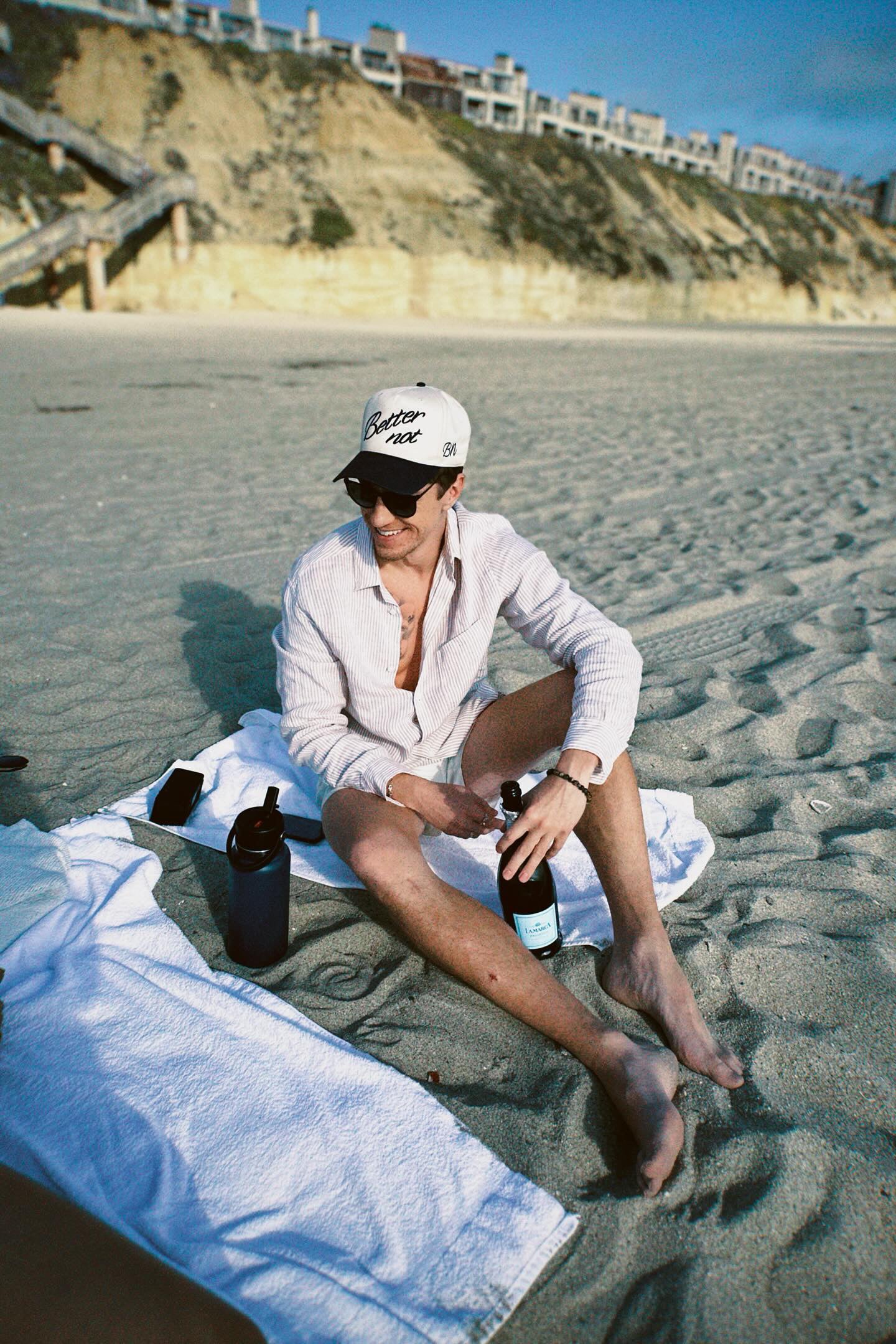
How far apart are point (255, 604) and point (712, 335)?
92.3 feet

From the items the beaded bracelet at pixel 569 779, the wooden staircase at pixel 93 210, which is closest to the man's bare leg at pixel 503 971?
the beaded bracelet at pixel 569 779

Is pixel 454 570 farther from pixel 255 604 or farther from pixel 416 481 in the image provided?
pixel 255 604

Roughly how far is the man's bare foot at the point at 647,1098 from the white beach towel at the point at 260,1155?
23 centimetres

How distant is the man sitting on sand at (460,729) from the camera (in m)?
2.23

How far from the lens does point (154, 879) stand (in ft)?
9.13

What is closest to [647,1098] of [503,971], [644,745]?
[503,971]

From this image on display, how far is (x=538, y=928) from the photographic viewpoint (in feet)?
8.29

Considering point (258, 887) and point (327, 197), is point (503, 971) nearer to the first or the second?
point (258, 887)

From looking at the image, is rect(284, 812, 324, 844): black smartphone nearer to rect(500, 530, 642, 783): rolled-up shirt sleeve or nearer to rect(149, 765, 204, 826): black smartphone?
rect(149, 765, 204, 826): black smartphone

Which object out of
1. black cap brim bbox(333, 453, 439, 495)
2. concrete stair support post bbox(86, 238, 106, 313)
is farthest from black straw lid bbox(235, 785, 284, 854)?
concrete stair support post bbox(86, 238, 106, 313)

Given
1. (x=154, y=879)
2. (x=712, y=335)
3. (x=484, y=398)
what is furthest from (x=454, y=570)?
(x=712, y=335)

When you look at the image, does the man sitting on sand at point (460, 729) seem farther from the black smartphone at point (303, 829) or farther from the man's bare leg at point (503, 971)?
the black smartphone at point (303, 829)

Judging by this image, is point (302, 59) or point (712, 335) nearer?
point (712, 335)

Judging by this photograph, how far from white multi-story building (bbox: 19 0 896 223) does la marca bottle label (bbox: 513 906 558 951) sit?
57.7 m
